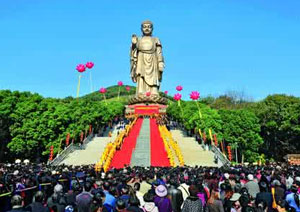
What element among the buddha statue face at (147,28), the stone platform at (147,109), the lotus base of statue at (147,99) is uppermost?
the buddha statue face at (147,28)

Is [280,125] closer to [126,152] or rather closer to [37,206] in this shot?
[126,152]

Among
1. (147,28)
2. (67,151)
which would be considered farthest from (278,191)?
(147,28)

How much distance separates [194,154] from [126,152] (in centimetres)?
520

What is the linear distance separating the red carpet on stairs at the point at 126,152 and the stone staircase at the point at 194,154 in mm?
3845

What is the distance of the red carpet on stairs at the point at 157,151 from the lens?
72.7 ft

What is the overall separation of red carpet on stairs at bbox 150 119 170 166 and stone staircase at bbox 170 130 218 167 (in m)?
1.63

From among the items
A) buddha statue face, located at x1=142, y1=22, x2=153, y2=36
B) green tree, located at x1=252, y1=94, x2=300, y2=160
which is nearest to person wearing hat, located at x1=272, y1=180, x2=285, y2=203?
green tree, located at x1=252, y1=94, x2=300, y2=160

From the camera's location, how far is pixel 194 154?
1025 inches

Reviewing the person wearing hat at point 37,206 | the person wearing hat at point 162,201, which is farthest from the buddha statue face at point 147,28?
the person wearing hat at point 37,206

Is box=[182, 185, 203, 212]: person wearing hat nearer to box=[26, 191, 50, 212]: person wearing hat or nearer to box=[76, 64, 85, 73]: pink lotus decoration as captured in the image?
box=[26, 191, 50, 212]: person wearing hat

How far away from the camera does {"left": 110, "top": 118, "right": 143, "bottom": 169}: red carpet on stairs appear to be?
72.1 ft

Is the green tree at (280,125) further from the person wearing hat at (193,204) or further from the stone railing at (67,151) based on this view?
the person wearing hat at (193,204)

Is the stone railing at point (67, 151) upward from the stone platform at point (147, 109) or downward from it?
downward

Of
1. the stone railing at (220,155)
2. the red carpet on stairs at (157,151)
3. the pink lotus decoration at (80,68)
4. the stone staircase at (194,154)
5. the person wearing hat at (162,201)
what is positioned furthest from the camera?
the pink lotus decoration at (80,68)
